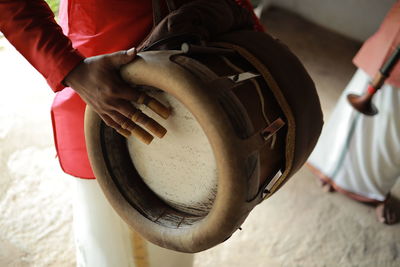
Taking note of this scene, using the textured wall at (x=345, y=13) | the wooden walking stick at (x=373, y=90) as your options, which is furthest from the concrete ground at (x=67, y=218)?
the textured wall at (x=345, y=13)

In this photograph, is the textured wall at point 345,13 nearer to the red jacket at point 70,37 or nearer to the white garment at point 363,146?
the white garment at point 363,146

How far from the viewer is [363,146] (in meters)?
1.66

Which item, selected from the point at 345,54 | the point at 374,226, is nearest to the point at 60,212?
the point at 374,226

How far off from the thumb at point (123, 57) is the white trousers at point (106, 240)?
41 cm

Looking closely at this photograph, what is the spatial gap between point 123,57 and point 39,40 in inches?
5.6

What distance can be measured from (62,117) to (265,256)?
1044 mm

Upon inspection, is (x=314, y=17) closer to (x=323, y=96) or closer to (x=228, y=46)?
(x=323, y=96)

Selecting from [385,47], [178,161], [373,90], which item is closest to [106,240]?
[178,161]

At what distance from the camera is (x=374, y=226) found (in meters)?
1.74

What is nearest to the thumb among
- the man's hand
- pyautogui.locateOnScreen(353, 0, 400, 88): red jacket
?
the man's hand

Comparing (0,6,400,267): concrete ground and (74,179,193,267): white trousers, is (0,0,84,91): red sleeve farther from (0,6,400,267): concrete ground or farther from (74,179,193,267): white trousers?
(0,6,400,267): concrete ground

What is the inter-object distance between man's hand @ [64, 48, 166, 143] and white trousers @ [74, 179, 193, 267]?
34 cm

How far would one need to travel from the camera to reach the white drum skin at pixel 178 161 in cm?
60

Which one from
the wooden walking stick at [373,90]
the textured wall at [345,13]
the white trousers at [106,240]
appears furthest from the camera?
the textured wall at [345,13]
